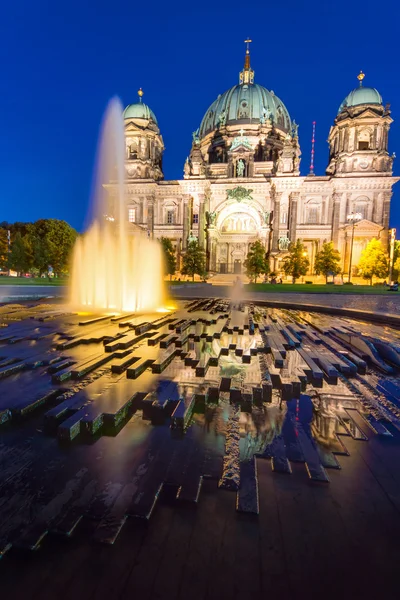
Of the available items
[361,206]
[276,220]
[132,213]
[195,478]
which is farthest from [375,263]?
[195,478]

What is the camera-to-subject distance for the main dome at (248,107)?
196 ft

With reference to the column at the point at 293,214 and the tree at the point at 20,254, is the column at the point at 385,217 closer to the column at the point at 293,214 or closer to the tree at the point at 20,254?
the column at the point at 293,214

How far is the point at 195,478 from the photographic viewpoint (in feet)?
7.73

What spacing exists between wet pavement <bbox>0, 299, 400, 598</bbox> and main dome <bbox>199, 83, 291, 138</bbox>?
65374mm

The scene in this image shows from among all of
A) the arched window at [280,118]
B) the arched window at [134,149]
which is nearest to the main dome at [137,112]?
the arched window at [134,149]

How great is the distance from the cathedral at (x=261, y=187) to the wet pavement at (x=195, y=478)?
154 ft

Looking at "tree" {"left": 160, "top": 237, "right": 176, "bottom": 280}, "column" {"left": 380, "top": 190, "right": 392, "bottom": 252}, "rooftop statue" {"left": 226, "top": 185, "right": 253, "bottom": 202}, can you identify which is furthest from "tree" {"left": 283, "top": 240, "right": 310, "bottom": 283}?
"tree" {"left": 160, "top": 237, "right": 176, "bottom": 280}

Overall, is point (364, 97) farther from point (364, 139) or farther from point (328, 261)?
point (328, 261)

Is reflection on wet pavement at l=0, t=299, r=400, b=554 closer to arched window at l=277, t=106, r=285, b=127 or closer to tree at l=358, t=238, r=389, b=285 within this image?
tree at l=358, t=238, r=389, b=285

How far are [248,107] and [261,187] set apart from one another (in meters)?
19.6

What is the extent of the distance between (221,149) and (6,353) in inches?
2476

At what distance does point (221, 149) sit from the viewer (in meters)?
60.3

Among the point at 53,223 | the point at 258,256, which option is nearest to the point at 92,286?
the point at 258,256

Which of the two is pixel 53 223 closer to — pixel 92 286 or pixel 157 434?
pixel 92 286
